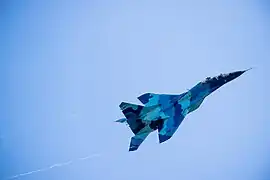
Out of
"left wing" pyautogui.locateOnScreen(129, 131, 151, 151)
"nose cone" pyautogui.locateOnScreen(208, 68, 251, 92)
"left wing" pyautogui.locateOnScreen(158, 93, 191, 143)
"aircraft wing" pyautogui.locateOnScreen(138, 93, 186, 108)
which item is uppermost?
"nose cone" pyautogui.locateOnScreen(208, 68, 251, 92)

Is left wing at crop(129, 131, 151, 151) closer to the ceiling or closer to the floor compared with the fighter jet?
closer to the floor

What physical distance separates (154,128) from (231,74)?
422cm

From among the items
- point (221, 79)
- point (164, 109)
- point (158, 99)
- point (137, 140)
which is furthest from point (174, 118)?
Answer: point (221, 79)

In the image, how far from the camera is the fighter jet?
20.0 metres

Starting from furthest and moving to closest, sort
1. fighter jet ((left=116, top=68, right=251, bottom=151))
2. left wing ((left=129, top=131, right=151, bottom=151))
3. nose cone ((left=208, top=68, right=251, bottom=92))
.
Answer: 1. left wing ((left=129, top=131, right=151, bottom=151))
2. fighter jet ((left=116, top=68, right=251, bottom=151))
3. nose cone ((left=208, top=68, right=251, bottom=92))

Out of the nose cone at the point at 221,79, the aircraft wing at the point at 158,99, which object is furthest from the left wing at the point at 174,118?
the nose cone at the point at 221,79

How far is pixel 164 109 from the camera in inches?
790

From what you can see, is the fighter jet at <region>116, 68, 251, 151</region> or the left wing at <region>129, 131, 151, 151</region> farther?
the left wing at <region>129, 131, 151, 151</region>

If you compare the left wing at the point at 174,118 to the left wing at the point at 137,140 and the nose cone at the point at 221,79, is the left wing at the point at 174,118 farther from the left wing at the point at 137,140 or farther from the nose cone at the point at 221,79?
the nose cone at the point at 221,79

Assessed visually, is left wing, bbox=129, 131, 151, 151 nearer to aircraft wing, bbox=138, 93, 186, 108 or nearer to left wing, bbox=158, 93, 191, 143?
left wing, bbox=158, 93, 191, 143

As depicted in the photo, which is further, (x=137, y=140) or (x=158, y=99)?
(x=137, y=140)

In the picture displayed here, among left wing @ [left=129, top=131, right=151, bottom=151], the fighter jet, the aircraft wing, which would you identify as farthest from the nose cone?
left wing @ [left=129, top=131, right=151, bottom=151]

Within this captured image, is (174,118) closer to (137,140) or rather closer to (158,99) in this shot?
(158,99)

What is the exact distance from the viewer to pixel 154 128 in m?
20.6
